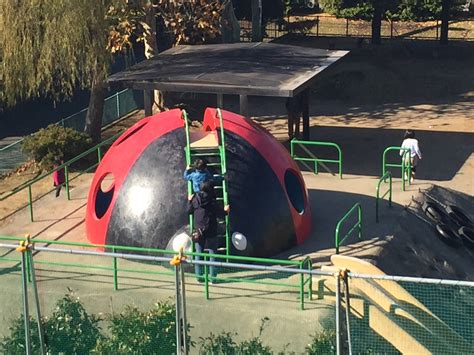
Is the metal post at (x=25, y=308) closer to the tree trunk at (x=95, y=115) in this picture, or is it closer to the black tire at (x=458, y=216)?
the black tire at (x=458, y=216)

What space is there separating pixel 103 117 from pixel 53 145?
656 centimetres

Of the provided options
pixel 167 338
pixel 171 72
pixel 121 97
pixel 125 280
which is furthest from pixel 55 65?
pixel 167 338

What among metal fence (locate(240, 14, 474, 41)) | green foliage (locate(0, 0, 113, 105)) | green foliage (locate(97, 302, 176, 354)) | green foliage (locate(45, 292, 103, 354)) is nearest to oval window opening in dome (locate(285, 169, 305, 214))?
green foliage (locate(97, 302, 176, 354))

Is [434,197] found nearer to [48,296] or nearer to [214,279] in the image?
[214,279]

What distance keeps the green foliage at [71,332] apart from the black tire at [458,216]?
34.7 feet

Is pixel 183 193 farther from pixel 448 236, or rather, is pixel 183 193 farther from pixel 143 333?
pixel 448 236

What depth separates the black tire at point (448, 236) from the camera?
18.7m

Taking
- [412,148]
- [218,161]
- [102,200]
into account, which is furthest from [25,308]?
[412,148]

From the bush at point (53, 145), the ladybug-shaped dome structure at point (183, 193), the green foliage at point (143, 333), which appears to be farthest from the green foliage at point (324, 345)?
the bush at point (53, 145)

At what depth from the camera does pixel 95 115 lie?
90.2 feet

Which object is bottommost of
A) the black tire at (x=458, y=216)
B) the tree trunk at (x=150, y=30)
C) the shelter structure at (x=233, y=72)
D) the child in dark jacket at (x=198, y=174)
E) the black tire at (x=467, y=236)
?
the black tire at (x=467, y=236)

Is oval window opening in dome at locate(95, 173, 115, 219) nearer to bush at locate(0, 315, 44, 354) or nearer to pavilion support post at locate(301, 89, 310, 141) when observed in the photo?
bush at locate(0, 315, 44, 354)

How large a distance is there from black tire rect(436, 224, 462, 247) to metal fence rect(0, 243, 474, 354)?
5.29 meters

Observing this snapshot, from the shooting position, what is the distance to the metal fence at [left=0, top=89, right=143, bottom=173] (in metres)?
26.5
